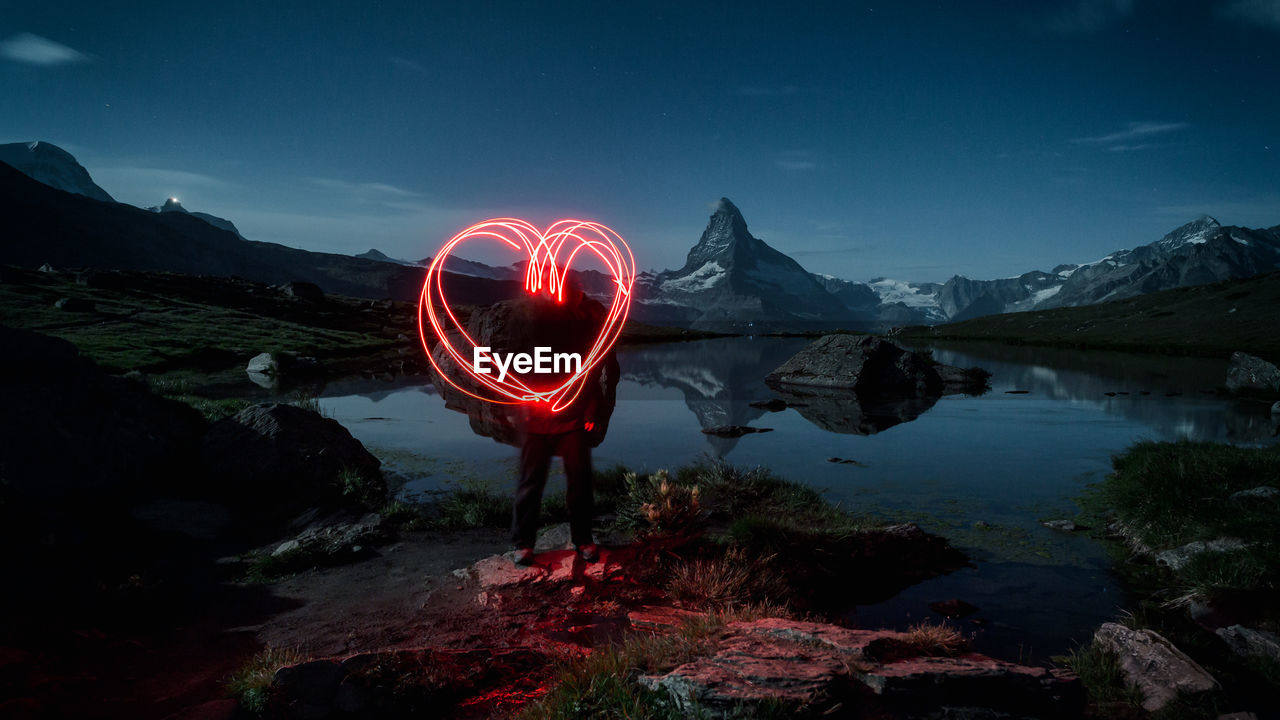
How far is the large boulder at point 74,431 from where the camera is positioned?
10.3 m

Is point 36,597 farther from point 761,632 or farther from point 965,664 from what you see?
point 965,664

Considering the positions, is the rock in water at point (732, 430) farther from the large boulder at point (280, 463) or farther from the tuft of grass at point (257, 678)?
the tuft of grass at point (257, 678)

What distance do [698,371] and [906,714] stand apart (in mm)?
44448

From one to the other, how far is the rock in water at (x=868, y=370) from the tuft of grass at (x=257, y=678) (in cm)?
3180

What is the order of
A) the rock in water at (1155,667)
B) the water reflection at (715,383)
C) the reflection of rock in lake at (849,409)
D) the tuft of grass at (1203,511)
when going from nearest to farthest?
the rock in water at (1155,667)
the tuft of grass at (1203,511)
the reflection of rock in lake at (849,409)
the water reflection at (715,383)

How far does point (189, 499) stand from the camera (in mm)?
11953

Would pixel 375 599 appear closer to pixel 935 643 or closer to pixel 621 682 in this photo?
pixel 621 682

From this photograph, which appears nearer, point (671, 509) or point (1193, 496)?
point (671, 509)

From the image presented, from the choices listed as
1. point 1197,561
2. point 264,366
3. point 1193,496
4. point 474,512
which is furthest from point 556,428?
point 264,366

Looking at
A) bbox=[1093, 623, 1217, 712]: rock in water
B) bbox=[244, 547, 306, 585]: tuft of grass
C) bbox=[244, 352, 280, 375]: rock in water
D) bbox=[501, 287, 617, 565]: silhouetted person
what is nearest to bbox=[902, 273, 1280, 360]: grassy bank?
bbox=[1093, 623, 1217, 712]: rock in water

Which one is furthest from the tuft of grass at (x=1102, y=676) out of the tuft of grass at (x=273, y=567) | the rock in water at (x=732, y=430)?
the rock in water at (x=732, y=430)

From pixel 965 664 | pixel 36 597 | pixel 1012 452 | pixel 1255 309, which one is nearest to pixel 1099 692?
pixel 965 664

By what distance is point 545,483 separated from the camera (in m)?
8.95

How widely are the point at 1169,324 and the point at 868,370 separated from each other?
91896 millimetres
